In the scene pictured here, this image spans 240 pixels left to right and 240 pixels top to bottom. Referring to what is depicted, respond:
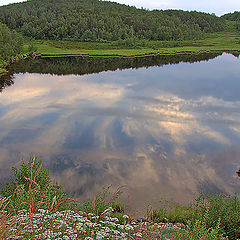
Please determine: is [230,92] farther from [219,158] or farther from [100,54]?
[100,54]

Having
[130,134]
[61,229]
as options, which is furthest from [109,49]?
[61,229]

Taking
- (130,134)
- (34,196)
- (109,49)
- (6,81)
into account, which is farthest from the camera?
(109,49)

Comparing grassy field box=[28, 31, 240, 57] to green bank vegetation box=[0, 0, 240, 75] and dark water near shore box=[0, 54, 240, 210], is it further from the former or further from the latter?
dark water near shore box=[0, 54, 240, 210]

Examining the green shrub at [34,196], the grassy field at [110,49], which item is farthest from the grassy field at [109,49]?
the green shrub at [34,196]

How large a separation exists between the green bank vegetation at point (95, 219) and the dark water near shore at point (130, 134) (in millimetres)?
3281

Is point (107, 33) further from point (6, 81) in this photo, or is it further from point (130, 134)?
point (130, 134)

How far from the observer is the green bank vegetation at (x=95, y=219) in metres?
5.40

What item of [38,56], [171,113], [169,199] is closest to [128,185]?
[169,199]

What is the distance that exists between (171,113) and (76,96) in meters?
16.4

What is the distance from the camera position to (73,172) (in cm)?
1828

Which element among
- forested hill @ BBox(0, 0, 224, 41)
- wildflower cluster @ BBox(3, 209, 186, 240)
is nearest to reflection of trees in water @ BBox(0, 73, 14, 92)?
wildflower cluster @ BBox(3, 209, 186, 240)

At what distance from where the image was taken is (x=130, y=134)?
2566 centimetres

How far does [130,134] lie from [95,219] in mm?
19261

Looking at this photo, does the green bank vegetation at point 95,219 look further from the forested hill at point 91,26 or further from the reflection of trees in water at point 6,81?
the forested hill at point 91,26
